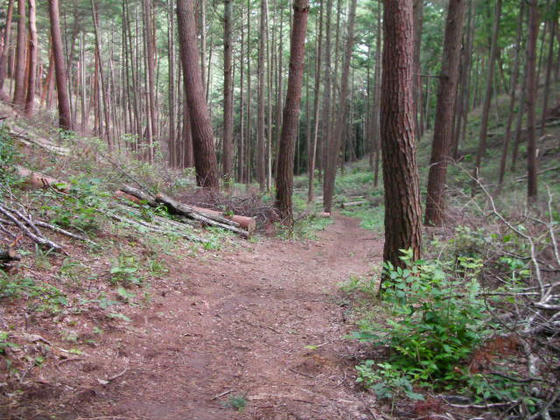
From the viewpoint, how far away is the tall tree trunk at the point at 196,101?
10227 millimetres

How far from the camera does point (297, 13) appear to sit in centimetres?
984

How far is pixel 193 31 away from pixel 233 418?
31.7 feet

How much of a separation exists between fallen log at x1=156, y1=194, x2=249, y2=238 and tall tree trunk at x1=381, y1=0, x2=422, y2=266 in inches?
168

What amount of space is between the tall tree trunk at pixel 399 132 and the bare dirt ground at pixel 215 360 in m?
1.33

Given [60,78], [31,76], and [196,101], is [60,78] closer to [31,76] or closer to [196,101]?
[31,76]

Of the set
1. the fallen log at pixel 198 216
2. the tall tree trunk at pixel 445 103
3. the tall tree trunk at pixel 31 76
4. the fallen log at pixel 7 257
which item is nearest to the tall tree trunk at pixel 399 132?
the fallen log at pixel 7 257

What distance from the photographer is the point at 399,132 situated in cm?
545

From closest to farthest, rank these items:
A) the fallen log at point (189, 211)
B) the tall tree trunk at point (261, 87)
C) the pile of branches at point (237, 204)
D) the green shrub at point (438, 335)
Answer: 1. the green shrub at point (438, 335)
2. the fallen log at point (189, 211)
3. the pile of branches at point (237, 204)
4. the tall tree trunk at point (261, 87)

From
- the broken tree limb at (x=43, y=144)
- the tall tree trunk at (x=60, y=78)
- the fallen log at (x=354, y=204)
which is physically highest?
the tall tree trunk at (x=60, y=78)

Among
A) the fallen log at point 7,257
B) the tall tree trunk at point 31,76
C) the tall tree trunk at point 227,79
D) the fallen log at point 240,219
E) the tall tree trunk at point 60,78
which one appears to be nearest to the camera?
the fallen log at point 7,257

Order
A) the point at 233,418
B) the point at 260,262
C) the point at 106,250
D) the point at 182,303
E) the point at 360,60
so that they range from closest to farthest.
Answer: the point at 233,418
the point at 182,303
the point at 106,250
the point at 260,262
the point at 360,60

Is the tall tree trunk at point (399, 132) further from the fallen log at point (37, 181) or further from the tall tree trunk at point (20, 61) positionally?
the tall tree trunk at point (20, 61)

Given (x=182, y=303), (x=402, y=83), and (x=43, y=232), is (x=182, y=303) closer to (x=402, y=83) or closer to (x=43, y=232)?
(x=43, y=232)

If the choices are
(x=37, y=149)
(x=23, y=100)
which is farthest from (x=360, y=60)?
(x=37, y=149)
